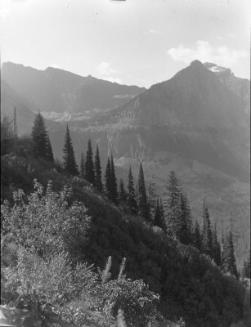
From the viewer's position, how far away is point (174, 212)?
67312 millimetres

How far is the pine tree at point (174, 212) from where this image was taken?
2525 inches

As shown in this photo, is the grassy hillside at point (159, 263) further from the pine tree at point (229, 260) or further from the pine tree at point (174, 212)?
the pine tree at point (229, 260)

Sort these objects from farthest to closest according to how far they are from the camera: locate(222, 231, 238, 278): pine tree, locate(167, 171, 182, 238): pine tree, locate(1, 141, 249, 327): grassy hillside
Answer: locate(222, 231, 238, 278): pine tree, locate(167, 171, 182, 238): pine tree, locate(1, 141, 249, 327): grassy hillside

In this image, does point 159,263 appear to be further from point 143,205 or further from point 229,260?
point 229,260

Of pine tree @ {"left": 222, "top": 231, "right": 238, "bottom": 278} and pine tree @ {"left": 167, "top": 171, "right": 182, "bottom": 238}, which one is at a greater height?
pine tree @ {"left": 167, "top": 171, "right": 182, "bottom": 238}

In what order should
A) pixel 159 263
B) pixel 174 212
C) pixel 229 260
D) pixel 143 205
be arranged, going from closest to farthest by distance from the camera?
pixel 159 263, pixel 143 205, pixel 174 212, pixel 229 260

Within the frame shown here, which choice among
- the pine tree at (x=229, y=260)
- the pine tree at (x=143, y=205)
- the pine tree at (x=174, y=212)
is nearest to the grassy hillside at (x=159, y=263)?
the pine tree at (x=174, y=212)

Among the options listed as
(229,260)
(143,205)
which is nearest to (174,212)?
(143,205)

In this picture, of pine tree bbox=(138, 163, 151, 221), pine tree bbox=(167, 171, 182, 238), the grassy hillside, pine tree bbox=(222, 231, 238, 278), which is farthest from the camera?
pine tree bbox=(222, 231, 238, 278)

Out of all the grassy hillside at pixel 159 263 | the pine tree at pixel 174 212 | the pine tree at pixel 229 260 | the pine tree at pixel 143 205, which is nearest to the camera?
the grassy hillside at pixel 159 263

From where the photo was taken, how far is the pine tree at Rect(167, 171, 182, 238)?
64.1 m

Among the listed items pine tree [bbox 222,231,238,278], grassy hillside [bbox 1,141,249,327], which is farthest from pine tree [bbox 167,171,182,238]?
grassy hillside [bbox 1,141,249,327]

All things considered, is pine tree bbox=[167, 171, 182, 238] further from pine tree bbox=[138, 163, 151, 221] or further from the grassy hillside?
the grassy hillside

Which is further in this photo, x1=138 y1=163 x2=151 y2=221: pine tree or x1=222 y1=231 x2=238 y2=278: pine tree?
x1=222 y1=231 x2=238 y2=278: pine tree
